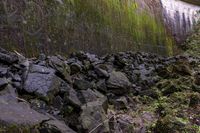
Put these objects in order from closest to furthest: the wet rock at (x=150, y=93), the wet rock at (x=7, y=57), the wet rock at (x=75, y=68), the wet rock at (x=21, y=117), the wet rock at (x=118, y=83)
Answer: the wet rock at (x=21, y=117), the wet rock at (x=7, y=57), the wet rock at (x=75, y=68), the wet rock at (x=118, y=83), the wet rock at (x=150, y=93)

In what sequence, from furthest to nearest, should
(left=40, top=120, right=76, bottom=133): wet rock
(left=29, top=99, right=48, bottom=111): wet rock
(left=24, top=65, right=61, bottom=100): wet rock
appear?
(left=24, top=65, right=61, bottom=100): wet rock, (left=29, top=99, right=48, bottom=111): wet rock, (left=40, top=120, right=76, bottom=133): wet rock

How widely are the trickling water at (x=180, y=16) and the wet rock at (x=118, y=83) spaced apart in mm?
5801

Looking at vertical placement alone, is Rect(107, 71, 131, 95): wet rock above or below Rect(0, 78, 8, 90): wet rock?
below

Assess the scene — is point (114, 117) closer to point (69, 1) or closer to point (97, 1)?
point (69, 1)

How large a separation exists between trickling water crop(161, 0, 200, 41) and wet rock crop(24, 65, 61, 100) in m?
7.69

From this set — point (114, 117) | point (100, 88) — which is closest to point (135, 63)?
point (100, 88)

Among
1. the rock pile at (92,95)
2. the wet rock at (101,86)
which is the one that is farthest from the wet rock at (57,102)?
the wet rock at (101,86)

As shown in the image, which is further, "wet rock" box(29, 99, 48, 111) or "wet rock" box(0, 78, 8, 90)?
"wet rock" box(29, 99, 48, 111)

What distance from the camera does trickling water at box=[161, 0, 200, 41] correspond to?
12.1 metres

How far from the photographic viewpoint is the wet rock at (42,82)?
4.43 metres

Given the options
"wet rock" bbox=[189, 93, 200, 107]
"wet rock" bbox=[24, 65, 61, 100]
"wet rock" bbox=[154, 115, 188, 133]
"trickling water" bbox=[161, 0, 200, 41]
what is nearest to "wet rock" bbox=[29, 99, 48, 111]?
"wet rock" bbox=[24, 65, 61, 100]

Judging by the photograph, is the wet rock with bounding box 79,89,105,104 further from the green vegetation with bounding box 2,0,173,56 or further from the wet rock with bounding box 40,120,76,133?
Answer: the green vegetation with bounding box 2,0,173,56

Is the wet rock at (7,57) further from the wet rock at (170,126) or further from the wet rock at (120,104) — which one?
the wet rock at (170,126)

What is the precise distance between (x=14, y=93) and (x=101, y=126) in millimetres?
1163
